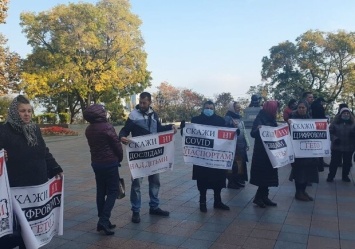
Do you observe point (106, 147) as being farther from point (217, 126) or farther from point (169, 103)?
point (169, 103)

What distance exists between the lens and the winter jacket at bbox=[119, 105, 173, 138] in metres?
5.20

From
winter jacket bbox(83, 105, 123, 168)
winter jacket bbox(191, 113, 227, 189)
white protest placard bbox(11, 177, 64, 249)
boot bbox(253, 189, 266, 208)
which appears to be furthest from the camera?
boot bbox(253, 189, 266, 208)

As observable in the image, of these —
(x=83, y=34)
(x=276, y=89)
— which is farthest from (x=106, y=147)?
(x=276, y=89)

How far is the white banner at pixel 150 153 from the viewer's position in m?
5.25

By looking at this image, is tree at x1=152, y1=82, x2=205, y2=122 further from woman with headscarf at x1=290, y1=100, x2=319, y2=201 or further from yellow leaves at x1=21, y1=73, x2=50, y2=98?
woman with headscarf at x1=290, y1=100, x2=319, y2=201

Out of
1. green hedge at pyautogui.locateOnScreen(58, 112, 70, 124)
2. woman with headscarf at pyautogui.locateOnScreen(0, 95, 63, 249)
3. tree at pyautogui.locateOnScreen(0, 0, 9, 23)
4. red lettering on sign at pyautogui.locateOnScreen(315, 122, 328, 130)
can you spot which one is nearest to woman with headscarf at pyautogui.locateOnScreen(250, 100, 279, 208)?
red lettering on sign at pyautogui.locateOnScreen(315, 122, 328, 130)

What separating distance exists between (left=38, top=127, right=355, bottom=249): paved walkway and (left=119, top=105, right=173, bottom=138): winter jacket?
136 centimetres

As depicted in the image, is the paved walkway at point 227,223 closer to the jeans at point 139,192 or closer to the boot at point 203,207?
the boot at point 203,207

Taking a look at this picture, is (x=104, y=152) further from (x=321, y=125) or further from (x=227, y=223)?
(x=321, y=125)

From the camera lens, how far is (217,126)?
19.0 ft

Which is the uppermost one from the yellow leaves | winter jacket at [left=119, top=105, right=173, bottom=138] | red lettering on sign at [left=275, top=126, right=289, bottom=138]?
the yellow leaves

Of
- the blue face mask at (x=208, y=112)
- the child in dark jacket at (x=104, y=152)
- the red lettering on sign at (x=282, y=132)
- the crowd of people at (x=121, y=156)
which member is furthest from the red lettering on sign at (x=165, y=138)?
the red lettering on sign at (x=282, y=132)

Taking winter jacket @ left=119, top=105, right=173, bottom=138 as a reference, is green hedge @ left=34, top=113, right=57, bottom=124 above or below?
below

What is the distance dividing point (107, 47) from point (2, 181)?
29.7 m
